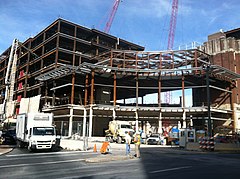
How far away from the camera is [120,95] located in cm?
6731

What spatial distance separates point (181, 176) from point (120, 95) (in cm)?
5794

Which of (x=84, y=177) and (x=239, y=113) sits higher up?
(x=239, y=113)

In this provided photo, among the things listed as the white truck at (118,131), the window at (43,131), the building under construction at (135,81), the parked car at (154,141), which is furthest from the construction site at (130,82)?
the window at (43,131)

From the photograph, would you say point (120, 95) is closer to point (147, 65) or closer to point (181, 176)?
point (147, 65)

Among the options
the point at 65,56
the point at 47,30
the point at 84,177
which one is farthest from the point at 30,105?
the point at 84,177

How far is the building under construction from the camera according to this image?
4409 centimetres

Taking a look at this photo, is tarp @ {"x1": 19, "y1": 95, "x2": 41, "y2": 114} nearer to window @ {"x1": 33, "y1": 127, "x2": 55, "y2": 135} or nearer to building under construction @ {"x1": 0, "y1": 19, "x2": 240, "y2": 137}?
building under construction @ {"x1": 0, "y1": 19, "x2": 240, "y2": 137}

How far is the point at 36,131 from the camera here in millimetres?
20016

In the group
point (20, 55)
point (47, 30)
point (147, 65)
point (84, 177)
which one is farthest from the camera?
point (20, 55)

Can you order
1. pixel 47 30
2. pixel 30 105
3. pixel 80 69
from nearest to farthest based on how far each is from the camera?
pixel 80 69 → pixel 30 105 → pixel 47 30

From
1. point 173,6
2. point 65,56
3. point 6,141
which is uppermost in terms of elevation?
point 173,6

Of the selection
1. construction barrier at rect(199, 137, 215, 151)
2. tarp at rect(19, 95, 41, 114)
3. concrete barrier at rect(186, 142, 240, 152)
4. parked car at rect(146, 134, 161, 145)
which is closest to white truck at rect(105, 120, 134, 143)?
parked car at rect(146, 134, 161, 145)

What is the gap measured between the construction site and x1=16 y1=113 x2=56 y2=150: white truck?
1231cm

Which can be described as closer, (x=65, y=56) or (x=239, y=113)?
(x=239, y=113)
